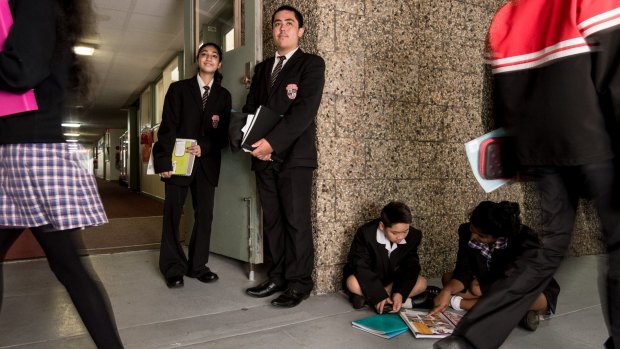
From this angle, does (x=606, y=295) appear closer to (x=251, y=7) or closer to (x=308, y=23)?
(x=308, y=23)

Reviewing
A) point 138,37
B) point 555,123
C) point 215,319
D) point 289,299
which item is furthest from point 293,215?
point 138,37

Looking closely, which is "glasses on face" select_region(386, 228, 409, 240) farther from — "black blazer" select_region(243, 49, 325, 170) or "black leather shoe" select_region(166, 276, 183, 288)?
"black leather shoe" select_region(166, 276, 183, 288)

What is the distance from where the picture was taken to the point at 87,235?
15.5 ft

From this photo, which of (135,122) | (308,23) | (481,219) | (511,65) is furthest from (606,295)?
(135,122)

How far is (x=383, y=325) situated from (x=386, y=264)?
467 millimetres

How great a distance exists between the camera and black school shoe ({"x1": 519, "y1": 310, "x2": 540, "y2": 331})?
2.02m

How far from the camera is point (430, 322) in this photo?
6.96 feet

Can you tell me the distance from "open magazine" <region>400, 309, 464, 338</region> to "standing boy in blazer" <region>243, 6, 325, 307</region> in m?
0.61

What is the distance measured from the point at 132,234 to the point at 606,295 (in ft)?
15.1

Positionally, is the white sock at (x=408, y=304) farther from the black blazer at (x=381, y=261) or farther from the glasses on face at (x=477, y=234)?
the glasses on face at (x=477, y=234)

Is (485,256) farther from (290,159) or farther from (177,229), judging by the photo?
(177,229)

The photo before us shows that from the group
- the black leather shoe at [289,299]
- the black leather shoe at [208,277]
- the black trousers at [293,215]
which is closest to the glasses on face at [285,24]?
the black trousers at [293,215]

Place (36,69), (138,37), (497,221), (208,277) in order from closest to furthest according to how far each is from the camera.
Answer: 1. (36,69)
2. (497,221)
3. (208,277)
4. (138,37)

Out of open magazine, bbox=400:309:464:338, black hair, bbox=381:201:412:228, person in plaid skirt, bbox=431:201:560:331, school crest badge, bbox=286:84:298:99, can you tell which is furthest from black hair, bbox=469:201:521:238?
school crest badge, bbox=286:84:298:99
